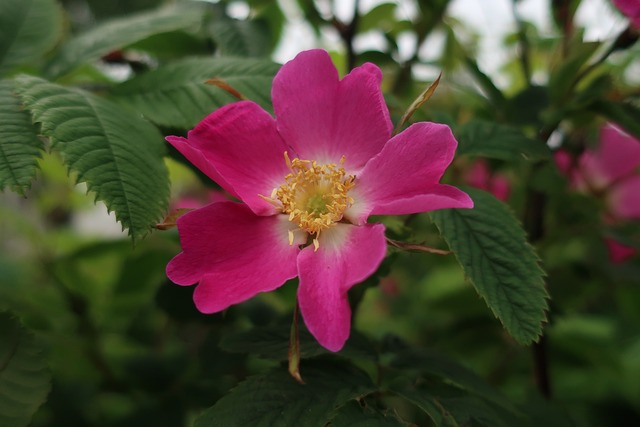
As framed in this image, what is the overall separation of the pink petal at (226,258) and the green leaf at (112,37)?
29 centimetres

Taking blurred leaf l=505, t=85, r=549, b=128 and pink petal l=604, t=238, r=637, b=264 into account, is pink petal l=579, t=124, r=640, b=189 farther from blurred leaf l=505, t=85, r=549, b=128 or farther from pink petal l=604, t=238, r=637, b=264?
blurred leaf l=505, t=85, r=549, b=128

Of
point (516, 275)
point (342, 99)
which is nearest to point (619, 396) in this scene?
point (516, 275)

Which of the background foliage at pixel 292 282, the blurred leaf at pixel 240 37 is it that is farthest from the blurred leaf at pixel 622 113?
the blurred leaf at pixel 240 37

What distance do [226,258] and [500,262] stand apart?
0.21 metres

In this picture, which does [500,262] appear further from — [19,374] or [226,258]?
[19,374]

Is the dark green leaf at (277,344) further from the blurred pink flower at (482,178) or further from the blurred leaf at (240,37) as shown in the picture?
the blurred pink flower at (482,178)

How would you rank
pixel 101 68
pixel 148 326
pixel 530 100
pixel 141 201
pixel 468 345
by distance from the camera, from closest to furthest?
pixel 141 201
pixel 530 100
pixel 101 68
pixel 468 345
pixel 148 326

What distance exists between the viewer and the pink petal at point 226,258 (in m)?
0.43

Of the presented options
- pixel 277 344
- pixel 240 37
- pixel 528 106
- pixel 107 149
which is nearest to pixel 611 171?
pixel 528 106

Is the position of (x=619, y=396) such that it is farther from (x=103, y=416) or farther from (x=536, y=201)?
(x=103, y=416)

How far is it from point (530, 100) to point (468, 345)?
0.44 m

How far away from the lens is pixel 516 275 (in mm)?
475

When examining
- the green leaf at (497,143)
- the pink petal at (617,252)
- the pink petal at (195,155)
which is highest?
the pink petal at (195,155)

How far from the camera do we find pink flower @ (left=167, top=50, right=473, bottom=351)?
16.5 inches
